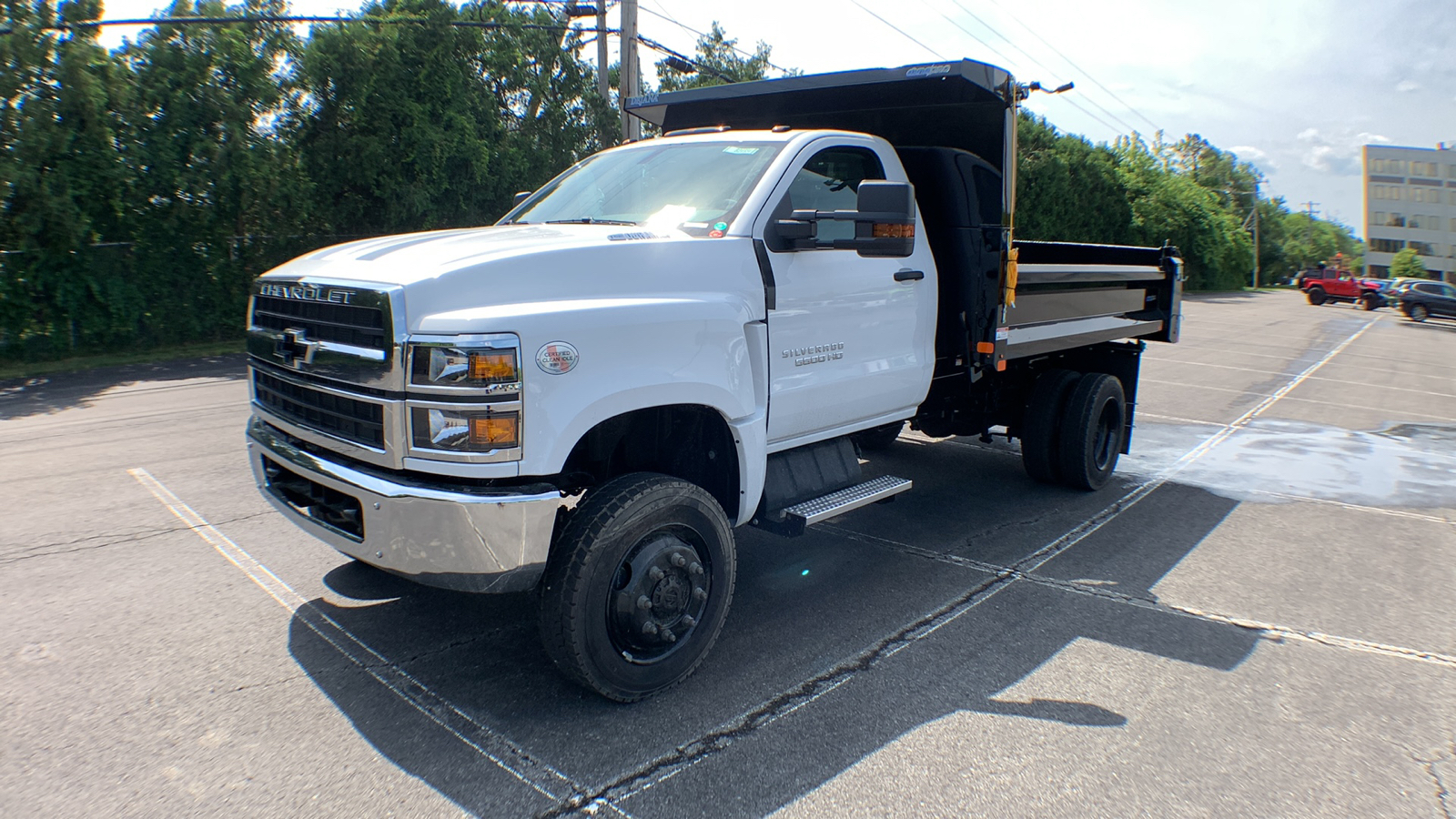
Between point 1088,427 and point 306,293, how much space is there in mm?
5346

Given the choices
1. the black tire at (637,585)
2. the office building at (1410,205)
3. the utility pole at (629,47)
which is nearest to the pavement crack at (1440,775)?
the black tire at (637,585)

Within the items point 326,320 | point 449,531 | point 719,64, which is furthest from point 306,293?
point 719,64

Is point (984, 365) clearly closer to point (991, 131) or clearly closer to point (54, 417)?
point (991, 131)

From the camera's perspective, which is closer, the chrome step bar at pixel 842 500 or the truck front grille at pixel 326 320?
the truck front grille at pixel 326 320

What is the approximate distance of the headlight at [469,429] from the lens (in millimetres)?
3174

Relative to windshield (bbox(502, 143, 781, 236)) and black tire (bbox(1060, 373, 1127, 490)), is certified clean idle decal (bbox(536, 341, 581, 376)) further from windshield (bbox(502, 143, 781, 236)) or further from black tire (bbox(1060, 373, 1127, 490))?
black tire (bbox(1060, 373, 1127, 490))

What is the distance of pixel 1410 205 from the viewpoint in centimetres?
12250

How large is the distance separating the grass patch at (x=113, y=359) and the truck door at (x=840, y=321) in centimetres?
1326

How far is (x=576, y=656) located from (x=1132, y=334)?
594 centimetres

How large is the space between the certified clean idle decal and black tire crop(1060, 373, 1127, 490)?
4.70m

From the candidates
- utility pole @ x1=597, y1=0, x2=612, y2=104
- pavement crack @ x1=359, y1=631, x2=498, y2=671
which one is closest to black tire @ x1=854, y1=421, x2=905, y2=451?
pavement crack @ x1=359, y1=631, x2=498, y2=671

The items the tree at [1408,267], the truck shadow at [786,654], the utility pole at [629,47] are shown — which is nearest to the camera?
the truck shadow at [786,654]

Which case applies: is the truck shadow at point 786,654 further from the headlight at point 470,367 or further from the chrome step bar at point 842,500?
the headlight at point 470,367

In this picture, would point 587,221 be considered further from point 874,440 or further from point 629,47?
point 629,47
